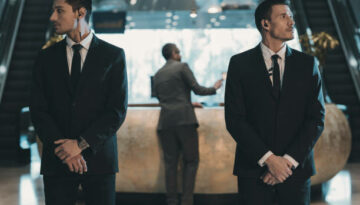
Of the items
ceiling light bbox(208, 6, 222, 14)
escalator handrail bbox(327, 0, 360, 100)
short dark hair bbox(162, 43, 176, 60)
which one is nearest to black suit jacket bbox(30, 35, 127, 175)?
short dark hair bbox(162, 43, 176, 60)

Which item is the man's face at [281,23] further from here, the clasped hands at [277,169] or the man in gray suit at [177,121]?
the man in gray suit at [177,121]

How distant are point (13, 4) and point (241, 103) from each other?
398 inches

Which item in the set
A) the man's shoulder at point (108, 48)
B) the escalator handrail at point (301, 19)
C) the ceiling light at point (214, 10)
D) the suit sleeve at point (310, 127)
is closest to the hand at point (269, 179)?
the suit sleeve at point (310, 127)

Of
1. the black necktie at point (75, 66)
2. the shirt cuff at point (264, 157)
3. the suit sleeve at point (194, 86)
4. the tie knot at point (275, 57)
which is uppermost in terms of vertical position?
the suit sleeve at point (194, 86)

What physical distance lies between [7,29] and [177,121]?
7.04 m

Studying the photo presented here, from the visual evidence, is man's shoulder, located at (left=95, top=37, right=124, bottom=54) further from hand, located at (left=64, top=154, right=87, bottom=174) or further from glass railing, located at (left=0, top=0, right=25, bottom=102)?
glass railing, located at (left=0, top=0, right=25, bottom=102)

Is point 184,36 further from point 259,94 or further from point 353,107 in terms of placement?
point 259,94

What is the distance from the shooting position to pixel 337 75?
9.91 metres

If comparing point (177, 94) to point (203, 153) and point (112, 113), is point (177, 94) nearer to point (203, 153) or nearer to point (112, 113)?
point (203, 153)

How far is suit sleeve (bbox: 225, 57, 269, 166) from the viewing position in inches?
81.3

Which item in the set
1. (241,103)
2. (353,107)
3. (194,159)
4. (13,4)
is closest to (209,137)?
(194,159)

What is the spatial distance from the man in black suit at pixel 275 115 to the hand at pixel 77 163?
0.67 metres

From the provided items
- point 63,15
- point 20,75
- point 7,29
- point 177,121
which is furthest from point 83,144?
point 7,29

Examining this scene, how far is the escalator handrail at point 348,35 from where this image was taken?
9766 mm
